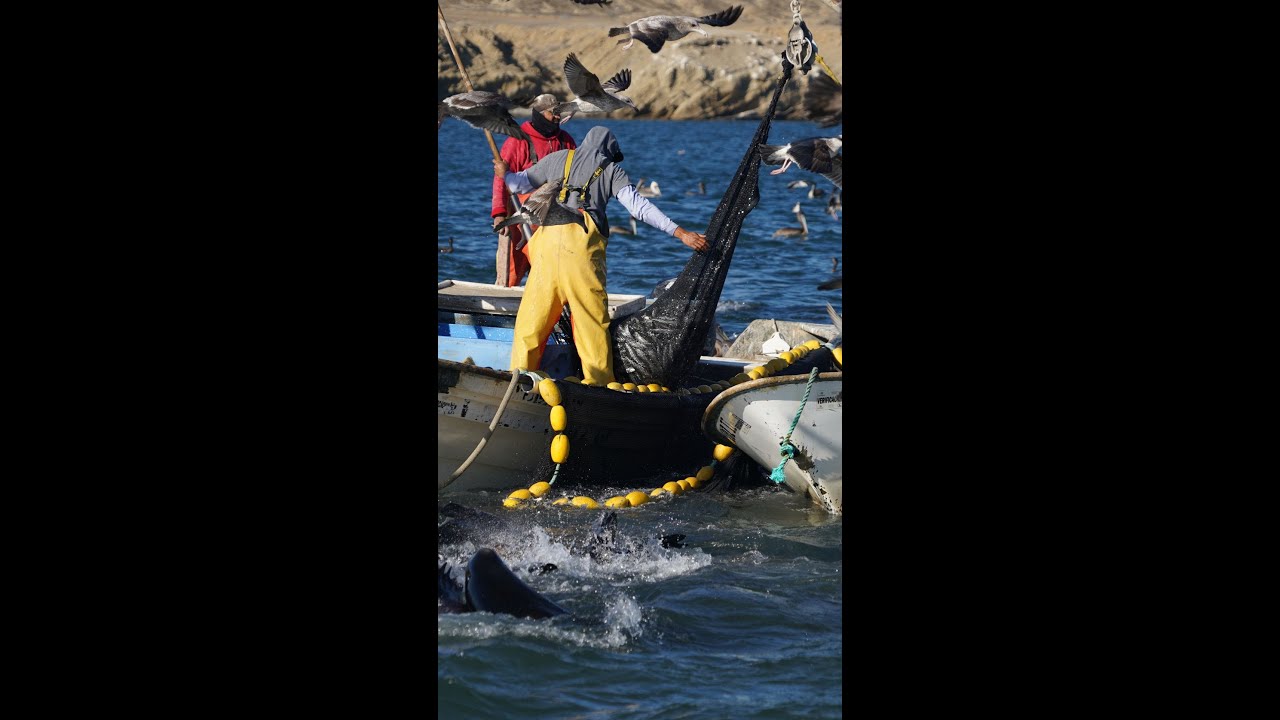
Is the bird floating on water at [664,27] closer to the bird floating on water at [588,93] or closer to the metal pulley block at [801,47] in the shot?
the bird floating on water at [588,93]

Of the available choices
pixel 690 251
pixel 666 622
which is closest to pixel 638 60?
pixel 690 251

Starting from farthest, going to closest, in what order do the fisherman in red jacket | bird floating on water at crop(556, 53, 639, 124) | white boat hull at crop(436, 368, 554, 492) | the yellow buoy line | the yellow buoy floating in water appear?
the fisherman in red jacket, the yellow buoy floating in water, the yellow buoy line, white boat hull at crop(436, 368, 554, 492), bird floating on water at crop(556, 53, 639, 124)

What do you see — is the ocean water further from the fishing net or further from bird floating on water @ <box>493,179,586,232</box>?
bird floating on water @ <box>493,179,586,232</box>

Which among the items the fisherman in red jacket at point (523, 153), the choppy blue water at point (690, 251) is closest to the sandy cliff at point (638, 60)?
the choppy blue water at point (690, 251)

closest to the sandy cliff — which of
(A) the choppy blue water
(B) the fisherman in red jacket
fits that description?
(A) the choppy blue water

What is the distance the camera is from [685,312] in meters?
9.15

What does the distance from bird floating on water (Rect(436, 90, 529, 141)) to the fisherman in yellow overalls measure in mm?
326

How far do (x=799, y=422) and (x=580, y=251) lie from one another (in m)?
1.78

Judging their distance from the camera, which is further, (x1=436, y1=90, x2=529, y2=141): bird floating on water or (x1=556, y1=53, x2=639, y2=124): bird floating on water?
(x1=436, y1=90, x2=529, y2=141): bird floating on water

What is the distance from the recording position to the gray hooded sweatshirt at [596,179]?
28.2ft

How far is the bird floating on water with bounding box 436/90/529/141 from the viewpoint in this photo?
8.39 m

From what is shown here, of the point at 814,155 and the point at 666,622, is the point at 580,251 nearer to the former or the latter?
the point at 814,155
